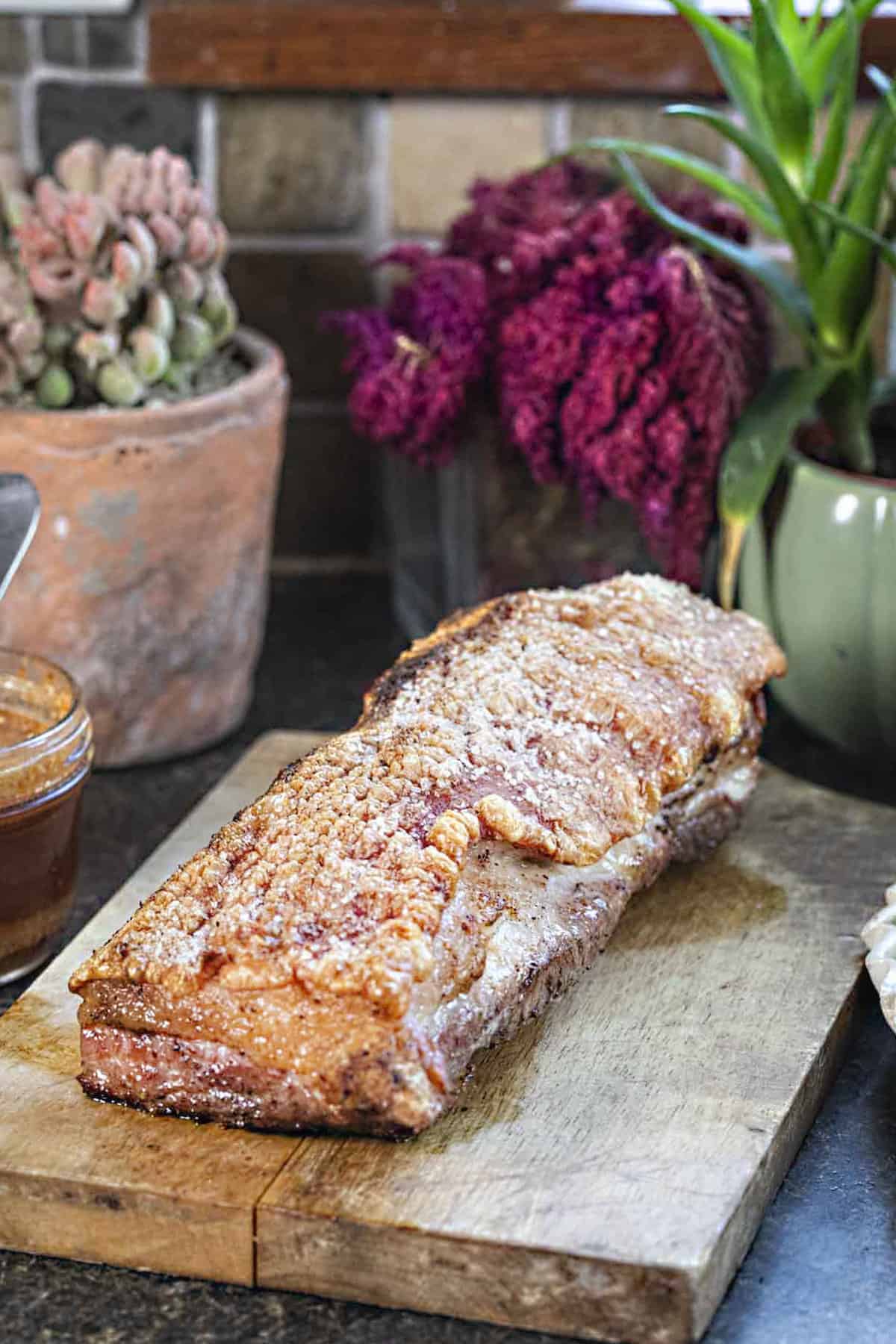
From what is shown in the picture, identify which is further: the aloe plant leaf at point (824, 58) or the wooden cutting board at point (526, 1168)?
the aloe plant leaf at point (824, 58)

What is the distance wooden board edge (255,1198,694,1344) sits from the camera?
76cm

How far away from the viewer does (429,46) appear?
59.9 inches

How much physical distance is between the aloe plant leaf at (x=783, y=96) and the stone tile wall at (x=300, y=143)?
33cm

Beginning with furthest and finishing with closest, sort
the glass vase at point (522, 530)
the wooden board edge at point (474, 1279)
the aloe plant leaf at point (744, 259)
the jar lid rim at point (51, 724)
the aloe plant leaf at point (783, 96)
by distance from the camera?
the glass vase at point (522, 530) → the aloe plant leaf at point (744, 259) → the aloe plant leaf at point (783, 96) → the jar lid rim at point (51, 724) → the wooden board edge at point (474, 1279)

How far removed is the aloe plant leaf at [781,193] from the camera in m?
1.21

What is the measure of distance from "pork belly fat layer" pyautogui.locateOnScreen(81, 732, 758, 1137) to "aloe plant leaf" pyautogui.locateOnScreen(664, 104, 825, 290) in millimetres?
510

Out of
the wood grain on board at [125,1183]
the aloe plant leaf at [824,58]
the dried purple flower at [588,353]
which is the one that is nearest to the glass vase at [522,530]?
the dried purple flower at [588,353]

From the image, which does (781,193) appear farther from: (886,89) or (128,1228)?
(128,1228)

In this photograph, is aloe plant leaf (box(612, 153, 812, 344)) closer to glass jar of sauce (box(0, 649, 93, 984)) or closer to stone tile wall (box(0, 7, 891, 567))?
stone tile wall (box(0, 7, 891, 567))

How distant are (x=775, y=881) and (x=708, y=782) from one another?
0.07 metres

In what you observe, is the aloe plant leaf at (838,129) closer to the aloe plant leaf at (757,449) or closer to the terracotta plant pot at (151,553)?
the aloe plant leaf at (757,449)

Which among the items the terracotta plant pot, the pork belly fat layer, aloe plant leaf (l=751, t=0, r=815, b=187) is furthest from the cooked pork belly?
aloe plant leaf (l=751, t=0, r=815, b=187)

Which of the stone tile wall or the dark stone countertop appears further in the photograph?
the stone tile wall

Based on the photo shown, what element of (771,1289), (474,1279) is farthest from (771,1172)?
(474,1279)
